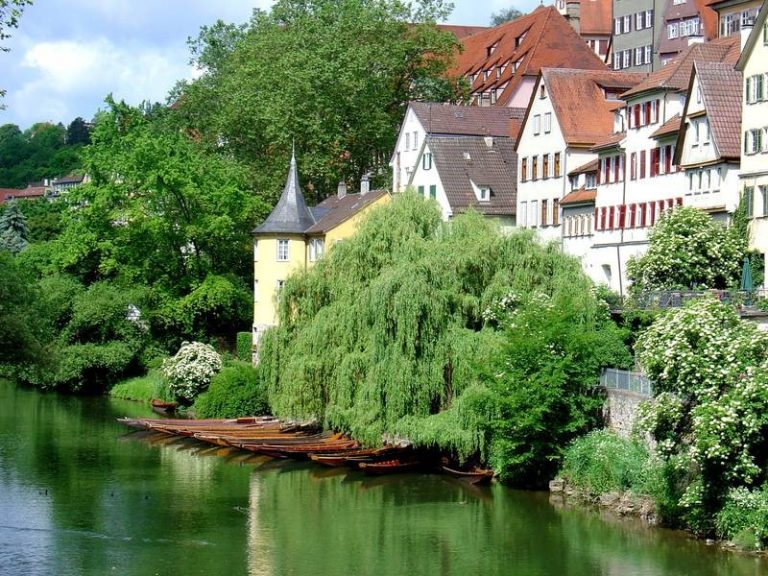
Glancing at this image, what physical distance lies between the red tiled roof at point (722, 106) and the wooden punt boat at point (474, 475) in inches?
623

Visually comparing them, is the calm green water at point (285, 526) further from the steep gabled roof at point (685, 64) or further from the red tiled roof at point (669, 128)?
the steep gabled roof at point (685, 64)

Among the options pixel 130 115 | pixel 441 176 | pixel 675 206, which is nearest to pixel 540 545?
pixel 675 206

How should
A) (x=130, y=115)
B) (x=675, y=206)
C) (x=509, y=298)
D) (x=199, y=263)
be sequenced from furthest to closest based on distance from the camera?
1. (x=130, y=115)
2. (x=199, y=263)
3. (x=675, y=206)
4. (x=509, y=298)

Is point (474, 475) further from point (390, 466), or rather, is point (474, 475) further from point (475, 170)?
point (475, 170)

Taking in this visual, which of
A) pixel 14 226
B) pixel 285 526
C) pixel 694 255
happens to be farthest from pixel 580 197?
pixel 14 226

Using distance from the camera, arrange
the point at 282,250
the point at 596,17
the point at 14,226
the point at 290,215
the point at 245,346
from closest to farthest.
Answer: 1. the point at 245,346
2. the point at 282,250
3. the point at 290,215
4. the point at 14,226
5. the point at 596,17

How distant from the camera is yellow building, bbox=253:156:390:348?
74.9 metres

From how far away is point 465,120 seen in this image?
7856 centimetres

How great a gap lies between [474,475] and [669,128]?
18732 millimetres

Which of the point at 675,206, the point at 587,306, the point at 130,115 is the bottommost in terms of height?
the point at 587,306

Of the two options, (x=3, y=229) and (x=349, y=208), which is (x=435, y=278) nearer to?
(x=349, y=208)

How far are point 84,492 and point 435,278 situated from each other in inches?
514

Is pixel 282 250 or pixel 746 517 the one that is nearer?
pixel 746 517

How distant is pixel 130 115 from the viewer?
Answer: 89500 millimetres
